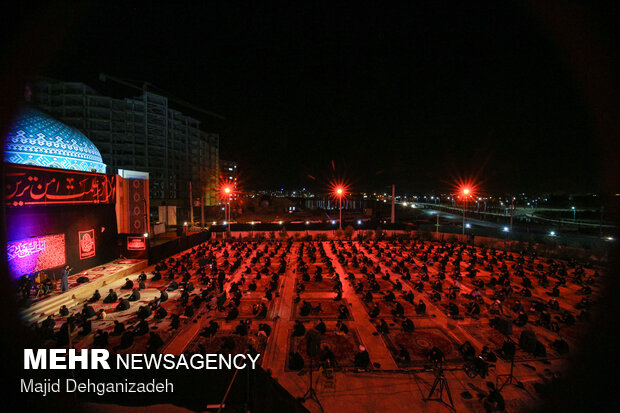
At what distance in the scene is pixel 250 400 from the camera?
4.43 meters

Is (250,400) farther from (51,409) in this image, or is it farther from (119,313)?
(119,313)

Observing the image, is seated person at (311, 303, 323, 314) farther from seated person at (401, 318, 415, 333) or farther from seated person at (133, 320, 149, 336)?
seated person at (133, 320, 149, 336)

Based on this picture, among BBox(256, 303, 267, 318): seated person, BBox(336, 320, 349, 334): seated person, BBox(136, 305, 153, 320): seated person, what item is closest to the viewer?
BBox(336, 320, 349, 334): seated person

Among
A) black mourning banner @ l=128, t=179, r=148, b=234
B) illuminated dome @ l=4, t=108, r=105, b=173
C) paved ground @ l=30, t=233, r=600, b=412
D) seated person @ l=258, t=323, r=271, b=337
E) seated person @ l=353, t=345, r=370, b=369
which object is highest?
illuminated dome @ l=4, t=108, r=105, b=173

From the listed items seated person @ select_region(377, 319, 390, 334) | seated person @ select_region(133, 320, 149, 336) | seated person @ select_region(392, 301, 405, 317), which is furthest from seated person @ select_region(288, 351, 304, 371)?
seated person @ select_region(133, 320, 149, 336)

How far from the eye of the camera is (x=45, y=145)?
16641 mm

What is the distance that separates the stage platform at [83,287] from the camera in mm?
12484

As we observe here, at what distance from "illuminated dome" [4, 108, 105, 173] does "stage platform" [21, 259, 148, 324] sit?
8.12m

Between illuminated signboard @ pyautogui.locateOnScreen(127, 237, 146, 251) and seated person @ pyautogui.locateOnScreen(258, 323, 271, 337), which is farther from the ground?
illuminated signboard @ pyautogui.locateOnScreen(127, 237, 146, 251)

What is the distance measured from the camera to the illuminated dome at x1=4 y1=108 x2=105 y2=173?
15383mm

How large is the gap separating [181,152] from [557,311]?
6387 cm

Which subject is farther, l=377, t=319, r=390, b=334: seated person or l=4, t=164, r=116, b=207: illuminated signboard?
l=4, t=164, r=116, b=207: illuminated signboard

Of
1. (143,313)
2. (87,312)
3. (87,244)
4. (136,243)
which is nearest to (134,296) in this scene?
(87,312)

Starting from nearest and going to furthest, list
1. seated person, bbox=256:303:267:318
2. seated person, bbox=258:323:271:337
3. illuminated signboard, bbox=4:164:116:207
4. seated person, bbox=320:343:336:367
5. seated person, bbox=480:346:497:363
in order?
seated person, bbox=480:346:497:363 < seated person, bbox=320:343:336:367 < seated person, bbox=258:323:271:337 < seated person, bbox=256:303:267:318 < illuminated signboard, bbox=4:164:116:207
